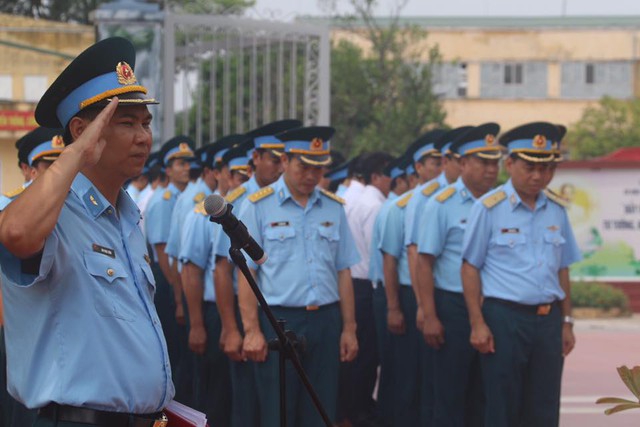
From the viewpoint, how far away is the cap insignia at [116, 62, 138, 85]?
349 centimetres

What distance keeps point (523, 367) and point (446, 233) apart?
1333 mm

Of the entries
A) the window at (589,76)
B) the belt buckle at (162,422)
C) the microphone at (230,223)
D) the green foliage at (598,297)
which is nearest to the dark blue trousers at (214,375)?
the microphone at (230,223)

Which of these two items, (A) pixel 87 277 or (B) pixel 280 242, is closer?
(A) pixel 87 277

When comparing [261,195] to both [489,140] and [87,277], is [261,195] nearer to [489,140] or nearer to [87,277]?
[489,140]

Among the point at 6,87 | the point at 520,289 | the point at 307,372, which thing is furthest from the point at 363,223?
the point at 6,87

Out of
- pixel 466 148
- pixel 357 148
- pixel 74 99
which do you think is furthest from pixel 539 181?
pixel 357 148

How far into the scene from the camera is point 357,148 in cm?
2562

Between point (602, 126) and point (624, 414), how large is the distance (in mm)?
30258

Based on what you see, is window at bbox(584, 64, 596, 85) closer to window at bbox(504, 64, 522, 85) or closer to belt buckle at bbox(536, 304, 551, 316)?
window at bbox(504, 64, 522, 85)

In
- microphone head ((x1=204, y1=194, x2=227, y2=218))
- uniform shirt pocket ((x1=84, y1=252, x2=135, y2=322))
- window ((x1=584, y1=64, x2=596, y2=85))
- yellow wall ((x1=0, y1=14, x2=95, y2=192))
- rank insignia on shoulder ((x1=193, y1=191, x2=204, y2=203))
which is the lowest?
rank insignia on shoulder ((x1=193, y1=191, x2=204, y2=203))

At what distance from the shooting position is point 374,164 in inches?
422

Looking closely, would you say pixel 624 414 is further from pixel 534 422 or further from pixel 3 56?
pixel 3 56

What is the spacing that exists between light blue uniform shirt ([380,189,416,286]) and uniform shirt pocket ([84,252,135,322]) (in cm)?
536

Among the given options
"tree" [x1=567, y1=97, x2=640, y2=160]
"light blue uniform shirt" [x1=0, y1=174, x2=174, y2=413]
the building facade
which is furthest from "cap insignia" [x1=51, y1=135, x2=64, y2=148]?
the building facade
